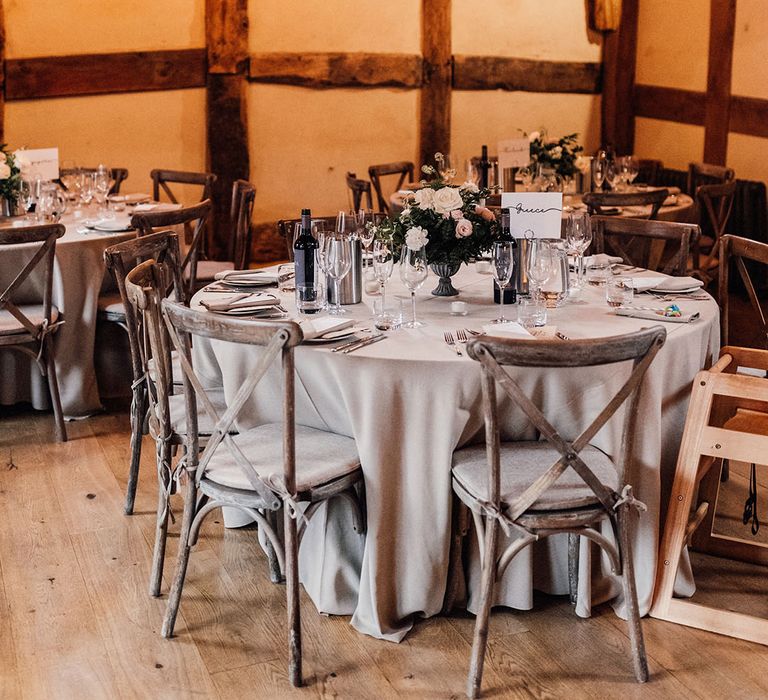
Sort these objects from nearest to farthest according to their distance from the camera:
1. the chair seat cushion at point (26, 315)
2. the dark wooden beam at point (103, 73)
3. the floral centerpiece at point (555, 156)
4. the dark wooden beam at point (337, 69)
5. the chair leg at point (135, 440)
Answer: the chair leg at point (135, 440) < the chair seat cushion at point (26, 315) < the floral centerpiece at point (555, 156) < the dark wooden beam at point (103, 73) < the dark wooden beam at point (337, 69)

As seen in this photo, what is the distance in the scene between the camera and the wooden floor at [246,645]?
8.68 ft

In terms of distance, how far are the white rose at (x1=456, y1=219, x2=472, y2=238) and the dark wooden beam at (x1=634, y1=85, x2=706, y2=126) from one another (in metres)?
4.92

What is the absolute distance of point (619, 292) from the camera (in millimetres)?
3354

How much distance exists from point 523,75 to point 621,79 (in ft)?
2.62

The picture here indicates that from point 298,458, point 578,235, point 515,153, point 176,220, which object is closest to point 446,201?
point 578,235

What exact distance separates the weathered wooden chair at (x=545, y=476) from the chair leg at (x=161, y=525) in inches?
34.4

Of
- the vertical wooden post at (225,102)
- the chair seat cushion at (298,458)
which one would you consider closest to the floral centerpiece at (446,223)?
the chair seat cushion at (298,458)

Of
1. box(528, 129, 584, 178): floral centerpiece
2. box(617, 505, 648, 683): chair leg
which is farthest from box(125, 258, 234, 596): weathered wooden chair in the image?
box(528, 129, 584, 178): floral centerpiece

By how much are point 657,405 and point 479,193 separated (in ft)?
2.98

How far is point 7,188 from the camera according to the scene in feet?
16.2

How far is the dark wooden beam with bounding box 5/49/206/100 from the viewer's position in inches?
263

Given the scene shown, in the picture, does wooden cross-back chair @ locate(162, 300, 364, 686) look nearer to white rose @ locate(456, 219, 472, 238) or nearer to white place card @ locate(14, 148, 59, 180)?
white rose @ locate(456, 219, 472, 238)

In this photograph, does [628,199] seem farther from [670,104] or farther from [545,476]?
[670,104]

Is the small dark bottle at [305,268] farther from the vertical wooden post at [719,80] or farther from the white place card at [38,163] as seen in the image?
the vertical wooden post at [719,80]
